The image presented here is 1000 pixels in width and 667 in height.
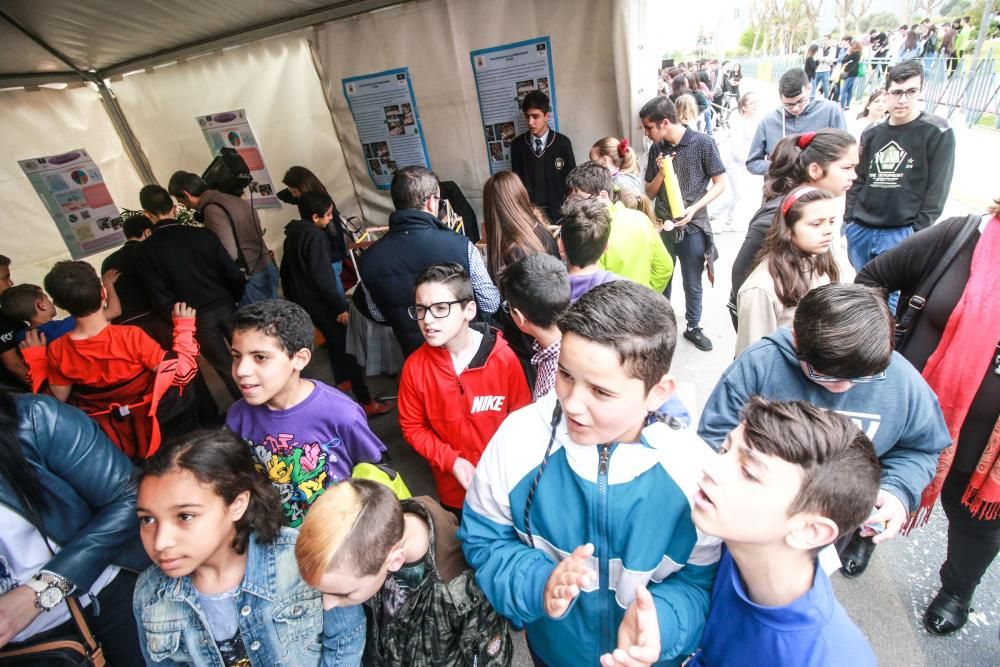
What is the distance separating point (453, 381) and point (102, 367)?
1828mm

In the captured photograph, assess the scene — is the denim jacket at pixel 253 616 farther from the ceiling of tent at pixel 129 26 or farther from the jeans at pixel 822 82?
the jeans at pixel 822 82

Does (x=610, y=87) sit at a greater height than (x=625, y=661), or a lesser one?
greater

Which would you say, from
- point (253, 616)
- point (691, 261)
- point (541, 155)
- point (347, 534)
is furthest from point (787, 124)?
point (253, 616)

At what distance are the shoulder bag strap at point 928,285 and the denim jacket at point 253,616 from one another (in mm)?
2157

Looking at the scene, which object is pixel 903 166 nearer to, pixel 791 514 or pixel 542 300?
pixel 542 300

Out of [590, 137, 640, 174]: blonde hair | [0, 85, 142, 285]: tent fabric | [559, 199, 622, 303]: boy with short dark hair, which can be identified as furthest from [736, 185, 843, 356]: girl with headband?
[0, 85, 142, 285]: tent fabric

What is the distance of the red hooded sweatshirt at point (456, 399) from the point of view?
1.90m

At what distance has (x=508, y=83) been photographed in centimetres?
395

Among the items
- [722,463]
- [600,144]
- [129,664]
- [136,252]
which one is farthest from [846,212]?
[136,252]

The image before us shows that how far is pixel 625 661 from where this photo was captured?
34.7 inches

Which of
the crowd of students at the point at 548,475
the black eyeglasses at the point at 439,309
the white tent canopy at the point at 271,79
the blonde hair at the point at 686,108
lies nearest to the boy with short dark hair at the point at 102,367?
the crowd of students at the point at 548,475

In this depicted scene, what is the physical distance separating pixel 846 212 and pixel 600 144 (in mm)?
1955

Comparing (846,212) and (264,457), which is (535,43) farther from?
(264,457)

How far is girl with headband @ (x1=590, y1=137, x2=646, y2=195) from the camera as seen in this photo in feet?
11.7
